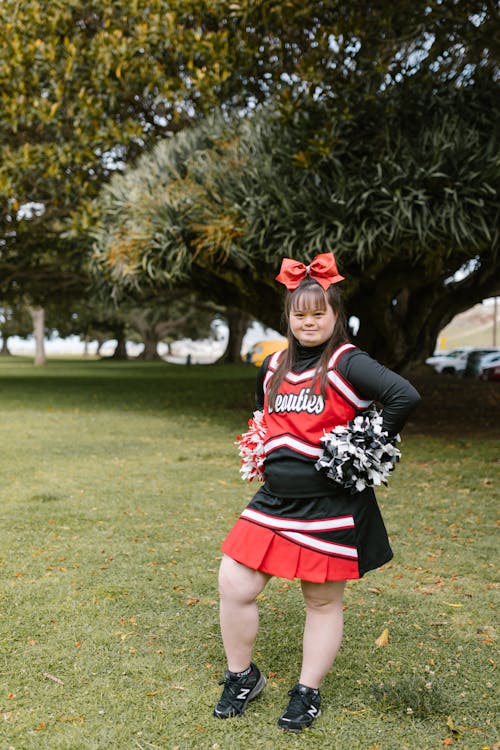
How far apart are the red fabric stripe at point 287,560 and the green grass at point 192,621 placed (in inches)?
24.8

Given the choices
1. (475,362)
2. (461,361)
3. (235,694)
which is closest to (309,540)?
(235,694)

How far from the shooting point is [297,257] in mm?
9922

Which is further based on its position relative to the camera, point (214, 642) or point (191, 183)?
point (191, 183)

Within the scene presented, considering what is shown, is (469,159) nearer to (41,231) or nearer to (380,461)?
(380,461)

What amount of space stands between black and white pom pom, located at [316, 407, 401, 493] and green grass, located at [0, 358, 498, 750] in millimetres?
999

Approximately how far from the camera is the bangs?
2.79 m

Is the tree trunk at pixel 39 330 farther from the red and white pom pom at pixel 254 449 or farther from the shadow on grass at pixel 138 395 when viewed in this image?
the red and white pom pom at pixel 254 449

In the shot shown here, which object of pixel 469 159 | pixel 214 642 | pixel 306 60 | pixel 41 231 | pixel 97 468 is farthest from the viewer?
pixel 41 231

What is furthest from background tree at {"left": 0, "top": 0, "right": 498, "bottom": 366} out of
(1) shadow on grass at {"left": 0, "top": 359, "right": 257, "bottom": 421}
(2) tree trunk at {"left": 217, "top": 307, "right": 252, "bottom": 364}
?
(2) tree trunk at {"left": 217, "top": 307, "right": 252, "bottom": 364}

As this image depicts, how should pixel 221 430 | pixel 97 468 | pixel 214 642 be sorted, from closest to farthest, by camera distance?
pixel 214 642 < pixel 97 468 < pixel 221 430

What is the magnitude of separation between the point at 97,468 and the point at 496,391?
13.1 m

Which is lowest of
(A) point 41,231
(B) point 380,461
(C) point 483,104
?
(B) point 380,461

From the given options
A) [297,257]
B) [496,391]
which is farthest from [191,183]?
[496,391]

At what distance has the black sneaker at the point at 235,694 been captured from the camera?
2777mm
